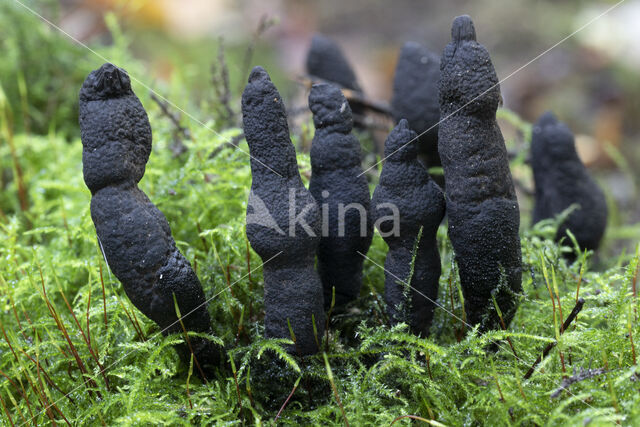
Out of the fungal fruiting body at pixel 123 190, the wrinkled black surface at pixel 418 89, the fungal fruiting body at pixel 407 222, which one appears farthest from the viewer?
the wrinkled black surface at pixel 418 89

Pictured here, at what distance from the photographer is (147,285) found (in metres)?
0.93

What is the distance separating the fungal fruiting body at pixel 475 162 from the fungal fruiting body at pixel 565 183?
0.62 metres

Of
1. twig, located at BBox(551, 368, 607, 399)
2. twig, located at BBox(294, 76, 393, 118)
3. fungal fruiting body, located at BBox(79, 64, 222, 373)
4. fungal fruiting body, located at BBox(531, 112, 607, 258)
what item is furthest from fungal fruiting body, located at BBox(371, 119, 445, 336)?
twig, located at BBox(294, 76, 393, 118)

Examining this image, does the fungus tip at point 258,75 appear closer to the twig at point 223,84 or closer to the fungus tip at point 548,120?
the fungus tip at point 548,120

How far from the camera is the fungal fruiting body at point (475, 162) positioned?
0.94 meters

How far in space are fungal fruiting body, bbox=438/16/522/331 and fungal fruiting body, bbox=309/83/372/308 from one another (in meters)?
0.19

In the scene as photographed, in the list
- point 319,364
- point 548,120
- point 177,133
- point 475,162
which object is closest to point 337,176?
point 475,162

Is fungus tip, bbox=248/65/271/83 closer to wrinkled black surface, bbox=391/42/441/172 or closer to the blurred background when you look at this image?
wrinkled black surface, bbox=391/42/441/172

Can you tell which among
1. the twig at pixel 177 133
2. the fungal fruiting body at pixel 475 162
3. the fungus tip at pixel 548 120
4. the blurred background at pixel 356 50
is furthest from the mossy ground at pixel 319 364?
the blurred background at pixel 356 50

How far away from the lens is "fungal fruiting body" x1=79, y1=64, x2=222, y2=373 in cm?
89

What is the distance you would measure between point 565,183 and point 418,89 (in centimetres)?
53

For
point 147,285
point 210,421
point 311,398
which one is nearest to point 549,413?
point 311,398

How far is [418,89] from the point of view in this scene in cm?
146

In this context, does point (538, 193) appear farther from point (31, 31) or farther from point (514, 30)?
point (514, 30)
